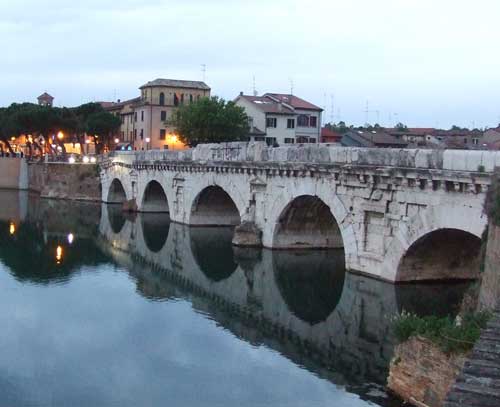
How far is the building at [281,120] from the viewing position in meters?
74.5

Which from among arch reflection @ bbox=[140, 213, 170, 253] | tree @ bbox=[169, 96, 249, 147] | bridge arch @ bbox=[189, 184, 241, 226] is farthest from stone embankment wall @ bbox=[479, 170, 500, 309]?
tree @ bbox=[169, 96, 249, 147]

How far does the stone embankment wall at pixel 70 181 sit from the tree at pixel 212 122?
32.9 ft

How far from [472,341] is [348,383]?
5070 millimetres

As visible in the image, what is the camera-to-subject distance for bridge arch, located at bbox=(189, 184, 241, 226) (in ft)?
152

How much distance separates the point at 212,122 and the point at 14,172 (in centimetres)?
2867

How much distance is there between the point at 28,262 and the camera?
3634 centimetres

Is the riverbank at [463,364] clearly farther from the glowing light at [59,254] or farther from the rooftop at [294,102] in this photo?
the rooftop at [294,102]

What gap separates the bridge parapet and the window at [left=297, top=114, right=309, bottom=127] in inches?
1172

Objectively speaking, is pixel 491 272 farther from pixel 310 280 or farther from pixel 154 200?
pixel 154 200

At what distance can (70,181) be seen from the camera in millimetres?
72000

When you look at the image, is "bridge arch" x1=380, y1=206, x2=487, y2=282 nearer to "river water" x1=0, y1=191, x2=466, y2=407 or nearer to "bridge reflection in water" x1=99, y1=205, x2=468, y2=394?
"bridge reflection in water" x1=99, y1=205, x2=468, y2=394

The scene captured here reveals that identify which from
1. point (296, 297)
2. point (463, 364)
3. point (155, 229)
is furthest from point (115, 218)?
point (463, 364)

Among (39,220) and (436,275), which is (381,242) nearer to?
(436,275)

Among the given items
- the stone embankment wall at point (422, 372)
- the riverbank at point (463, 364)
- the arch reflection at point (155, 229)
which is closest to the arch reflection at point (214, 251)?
the arch reflection at point (155, 229)
